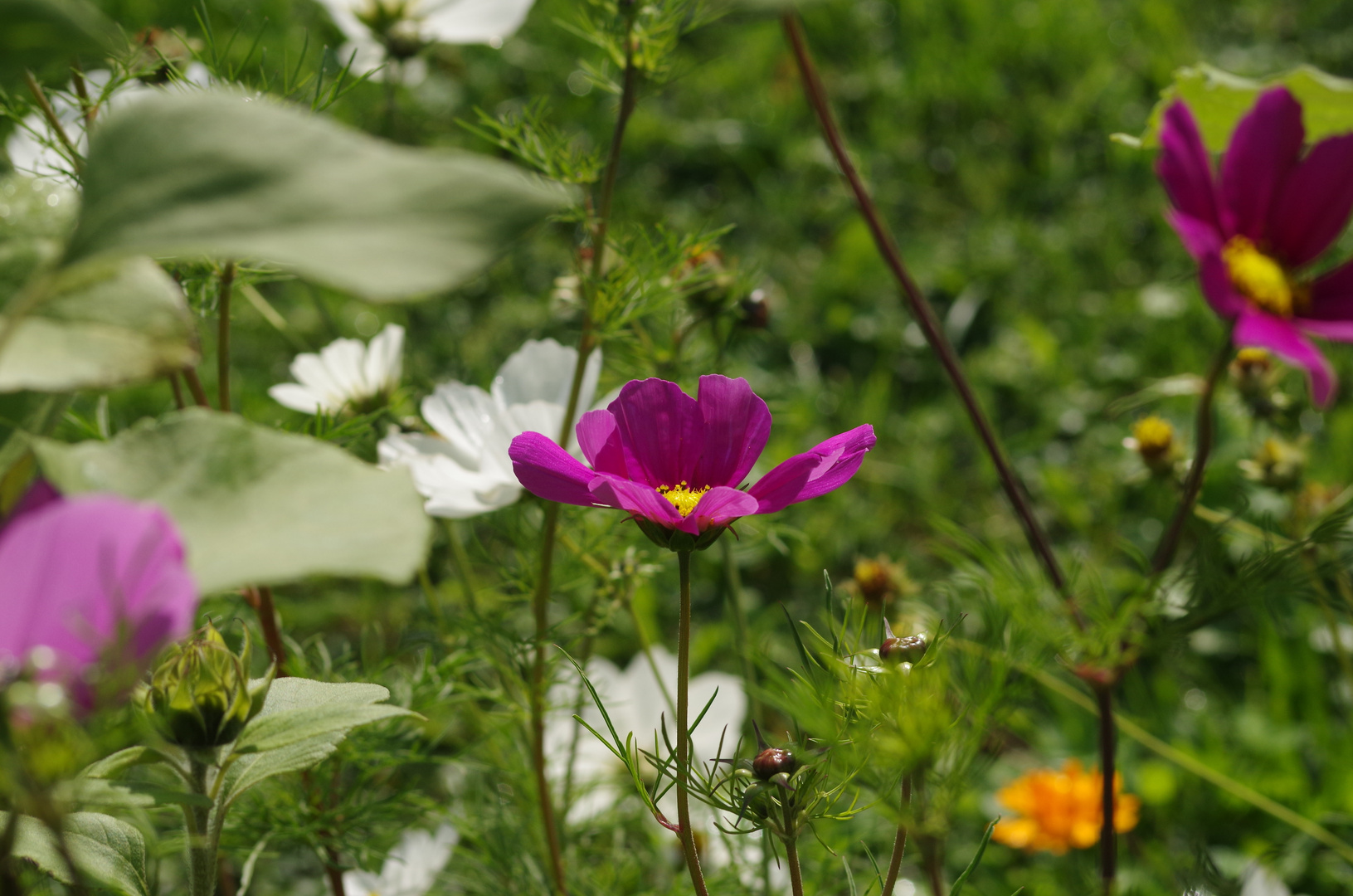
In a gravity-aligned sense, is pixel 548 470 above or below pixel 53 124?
below

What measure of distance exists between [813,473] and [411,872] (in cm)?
44

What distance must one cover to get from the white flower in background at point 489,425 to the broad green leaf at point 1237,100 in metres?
0.29

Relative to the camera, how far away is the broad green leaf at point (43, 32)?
0.24 metres

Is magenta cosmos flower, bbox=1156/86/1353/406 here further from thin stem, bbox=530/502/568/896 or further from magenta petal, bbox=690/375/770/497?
thin stem, bbox=530/502/568/896

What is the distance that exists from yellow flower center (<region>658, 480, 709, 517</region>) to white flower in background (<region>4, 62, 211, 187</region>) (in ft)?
0.96

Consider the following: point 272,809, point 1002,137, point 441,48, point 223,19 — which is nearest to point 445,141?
point 441,48

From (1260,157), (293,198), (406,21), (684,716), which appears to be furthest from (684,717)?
(406,21)

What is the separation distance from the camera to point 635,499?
35cm

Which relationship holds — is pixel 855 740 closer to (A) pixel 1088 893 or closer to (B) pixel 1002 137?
(A) pixel 1088 893

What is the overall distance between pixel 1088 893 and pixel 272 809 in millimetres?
438

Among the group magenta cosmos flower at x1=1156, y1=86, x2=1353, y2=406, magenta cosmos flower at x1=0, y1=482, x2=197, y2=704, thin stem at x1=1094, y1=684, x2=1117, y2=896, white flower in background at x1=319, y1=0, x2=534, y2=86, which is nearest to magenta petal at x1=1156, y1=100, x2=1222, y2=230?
magenta cosmos flower at x1=1156, y1=86, x2=1353, y2=406

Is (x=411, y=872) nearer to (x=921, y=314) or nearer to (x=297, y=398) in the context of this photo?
(x=297, y=398)

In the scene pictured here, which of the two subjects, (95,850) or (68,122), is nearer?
(95,850)

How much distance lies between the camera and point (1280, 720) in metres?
0.95
